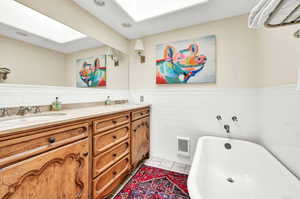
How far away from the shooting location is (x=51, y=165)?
74 centimetres

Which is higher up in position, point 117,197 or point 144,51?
point 144,51

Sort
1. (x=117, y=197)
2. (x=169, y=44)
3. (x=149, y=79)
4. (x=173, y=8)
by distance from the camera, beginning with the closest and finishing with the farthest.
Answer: (x=117, y=197) → (x=173, y=8) → (x=169, y=44) → (x=149, y=79)

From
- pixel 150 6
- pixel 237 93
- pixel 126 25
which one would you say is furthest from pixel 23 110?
pixel 237 93

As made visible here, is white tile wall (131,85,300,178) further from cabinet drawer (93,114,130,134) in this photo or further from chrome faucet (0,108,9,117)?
chrome faucet (0,108,9,117)

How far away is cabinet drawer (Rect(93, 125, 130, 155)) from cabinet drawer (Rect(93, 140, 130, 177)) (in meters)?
0.05

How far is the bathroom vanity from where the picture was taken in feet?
1.94

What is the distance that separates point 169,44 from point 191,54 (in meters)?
0.40

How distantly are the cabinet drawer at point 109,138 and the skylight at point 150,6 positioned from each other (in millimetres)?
1418

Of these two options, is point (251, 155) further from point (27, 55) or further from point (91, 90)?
point (27, 55)

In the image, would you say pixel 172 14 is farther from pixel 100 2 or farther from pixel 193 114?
pixel 193 114

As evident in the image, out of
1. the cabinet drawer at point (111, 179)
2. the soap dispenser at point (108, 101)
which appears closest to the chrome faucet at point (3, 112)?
the cabinet drawer at point (111, 179)

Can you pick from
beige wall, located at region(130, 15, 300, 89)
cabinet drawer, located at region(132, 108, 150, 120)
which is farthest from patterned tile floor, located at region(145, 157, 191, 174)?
beige wall, located at region(130, 15, 300, 89)

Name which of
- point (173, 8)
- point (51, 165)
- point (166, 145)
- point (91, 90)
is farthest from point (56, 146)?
point (173, 8)

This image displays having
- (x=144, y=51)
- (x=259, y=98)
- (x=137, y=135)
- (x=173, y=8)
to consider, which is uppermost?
(x=173, y=8)
